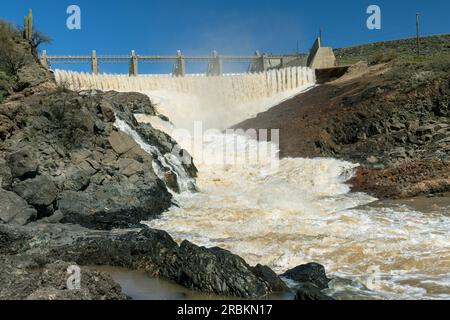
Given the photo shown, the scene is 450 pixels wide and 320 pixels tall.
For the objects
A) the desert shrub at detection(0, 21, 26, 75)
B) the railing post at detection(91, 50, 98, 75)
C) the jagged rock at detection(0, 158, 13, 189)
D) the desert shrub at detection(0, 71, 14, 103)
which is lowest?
the jagged rock at detection(0, 158, 13, 189)

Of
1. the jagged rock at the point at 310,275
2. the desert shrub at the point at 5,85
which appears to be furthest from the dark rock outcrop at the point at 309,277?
the desert shrub at the point at 5,85

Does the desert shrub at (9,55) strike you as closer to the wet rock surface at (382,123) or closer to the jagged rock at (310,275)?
the wet rock surface at (382,123)

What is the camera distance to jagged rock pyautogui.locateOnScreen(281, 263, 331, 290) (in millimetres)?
7863

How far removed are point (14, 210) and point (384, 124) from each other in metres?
15.2

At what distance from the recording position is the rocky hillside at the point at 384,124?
717 inches

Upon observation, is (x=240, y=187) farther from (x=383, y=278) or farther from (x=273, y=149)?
(x=383, y=278)

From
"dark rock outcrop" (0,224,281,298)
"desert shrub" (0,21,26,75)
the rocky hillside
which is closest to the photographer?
"dark rock outcrop" (0,224,281,298)

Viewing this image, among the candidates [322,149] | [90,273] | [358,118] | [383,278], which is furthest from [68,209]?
[358,118]

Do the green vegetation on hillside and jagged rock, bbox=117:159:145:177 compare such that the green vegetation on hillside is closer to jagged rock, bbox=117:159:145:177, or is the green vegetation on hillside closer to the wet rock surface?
the wet rock surface

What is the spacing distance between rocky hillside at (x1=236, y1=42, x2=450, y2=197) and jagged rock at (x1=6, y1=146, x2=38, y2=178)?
1059cm

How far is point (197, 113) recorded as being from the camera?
3150cm

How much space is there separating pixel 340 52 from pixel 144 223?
3479cm

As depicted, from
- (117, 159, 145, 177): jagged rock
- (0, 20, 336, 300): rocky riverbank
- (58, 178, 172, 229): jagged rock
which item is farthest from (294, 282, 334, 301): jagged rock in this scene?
(117, 159, 145, 177): jagged rock

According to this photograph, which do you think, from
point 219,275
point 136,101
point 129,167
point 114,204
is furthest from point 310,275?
point 136,101
